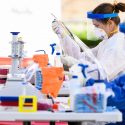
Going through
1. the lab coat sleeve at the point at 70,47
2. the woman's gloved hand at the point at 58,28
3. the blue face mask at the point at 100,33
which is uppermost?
the woman's gloved hand at the point at 58,28

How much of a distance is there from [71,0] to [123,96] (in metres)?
3.72

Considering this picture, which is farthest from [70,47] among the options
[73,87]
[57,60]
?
[73,87]

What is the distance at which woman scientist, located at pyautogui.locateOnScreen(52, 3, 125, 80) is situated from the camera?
2924 mm

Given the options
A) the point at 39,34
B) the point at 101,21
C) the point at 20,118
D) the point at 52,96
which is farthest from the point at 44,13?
the point at 20,118

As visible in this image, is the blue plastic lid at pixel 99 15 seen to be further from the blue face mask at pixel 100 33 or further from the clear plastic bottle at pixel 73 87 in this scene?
the clear plastic bottle at pixel 73 87

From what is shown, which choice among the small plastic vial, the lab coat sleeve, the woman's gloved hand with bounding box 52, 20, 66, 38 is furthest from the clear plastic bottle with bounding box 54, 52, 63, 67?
the small plastic vial

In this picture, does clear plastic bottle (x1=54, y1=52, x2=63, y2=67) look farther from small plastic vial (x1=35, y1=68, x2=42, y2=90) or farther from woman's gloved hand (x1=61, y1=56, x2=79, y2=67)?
small plastic vial (x1=35, y1=68, x2=42, y2=90)

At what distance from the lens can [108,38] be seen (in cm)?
327

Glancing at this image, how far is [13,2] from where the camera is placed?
5.87 meters

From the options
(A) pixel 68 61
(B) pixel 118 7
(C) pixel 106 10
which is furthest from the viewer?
(B) pixel 118 7

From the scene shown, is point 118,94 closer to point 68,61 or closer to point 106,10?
point 68,61

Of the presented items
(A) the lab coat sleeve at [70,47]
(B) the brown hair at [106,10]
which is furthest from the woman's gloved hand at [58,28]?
(B) the brown hair at [106,10]

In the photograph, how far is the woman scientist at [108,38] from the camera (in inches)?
115

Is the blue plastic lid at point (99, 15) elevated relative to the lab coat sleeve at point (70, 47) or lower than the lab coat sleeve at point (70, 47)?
elevated
